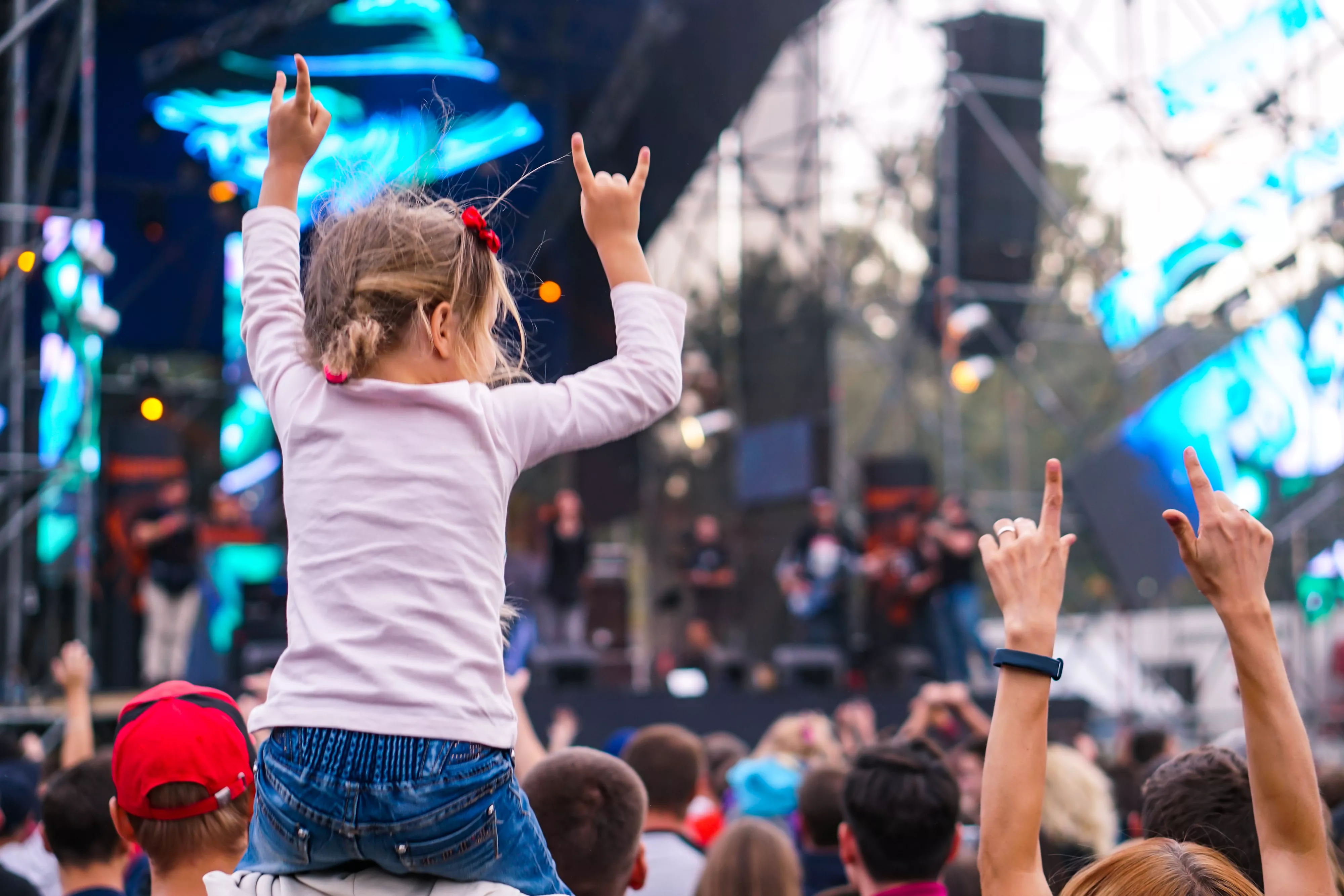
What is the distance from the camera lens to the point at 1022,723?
1569 mm

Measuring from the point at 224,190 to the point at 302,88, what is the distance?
13.5 m

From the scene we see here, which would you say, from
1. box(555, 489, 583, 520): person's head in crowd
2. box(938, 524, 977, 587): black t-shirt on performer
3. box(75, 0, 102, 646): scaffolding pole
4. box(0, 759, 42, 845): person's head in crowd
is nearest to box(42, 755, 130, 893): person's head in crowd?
box(0, 759, 42, 845): person's head in crowd

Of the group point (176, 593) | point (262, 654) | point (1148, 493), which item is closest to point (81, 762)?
point (262, 654)

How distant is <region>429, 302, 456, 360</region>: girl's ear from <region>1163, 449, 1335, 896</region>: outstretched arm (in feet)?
2.97

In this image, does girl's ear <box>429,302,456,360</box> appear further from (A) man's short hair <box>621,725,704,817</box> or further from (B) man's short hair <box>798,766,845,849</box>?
(B) man's short hair <box>798,766,845,849</box>

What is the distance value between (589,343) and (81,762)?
12.1 m

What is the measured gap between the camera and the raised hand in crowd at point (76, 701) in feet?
9.71

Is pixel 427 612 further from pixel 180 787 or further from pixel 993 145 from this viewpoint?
pixel 993 145

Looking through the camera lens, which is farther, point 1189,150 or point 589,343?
point 589,343

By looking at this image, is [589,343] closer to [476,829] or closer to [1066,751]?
[1066,751]

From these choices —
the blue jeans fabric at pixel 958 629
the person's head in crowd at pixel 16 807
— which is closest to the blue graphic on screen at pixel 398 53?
the blue jeans fabric at pixel 958 629

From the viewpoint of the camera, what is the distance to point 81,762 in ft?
8.86

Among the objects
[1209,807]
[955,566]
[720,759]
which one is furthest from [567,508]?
[1209,807]

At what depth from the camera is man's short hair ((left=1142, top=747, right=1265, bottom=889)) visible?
218 cm
